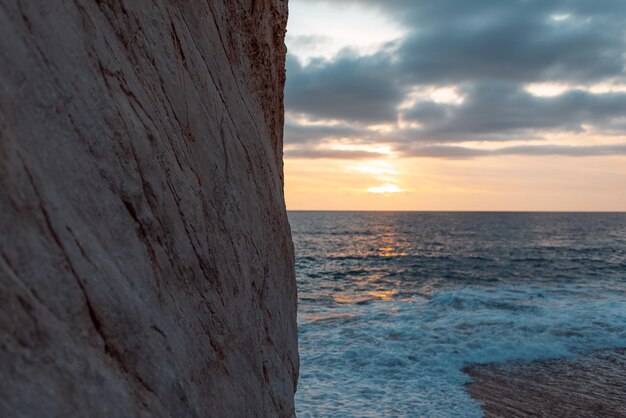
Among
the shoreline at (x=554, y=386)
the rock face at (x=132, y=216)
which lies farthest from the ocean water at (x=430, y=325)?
the rock face at (x=132, y=216)

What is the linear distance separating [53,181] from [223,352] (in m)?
2.45

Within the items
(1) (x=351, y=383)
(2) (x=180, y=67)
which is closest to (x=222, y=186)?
(2) (x=180, y=67)

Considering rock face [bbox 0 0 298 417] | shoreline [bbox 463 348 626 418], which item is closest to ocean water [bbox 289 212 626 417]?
shoreline [bbox 463 348 626 418]

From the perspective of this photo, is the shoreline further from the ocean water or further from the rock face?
the rock face

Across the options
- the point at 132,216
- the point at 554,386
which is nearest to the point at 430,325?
the point at 554,386

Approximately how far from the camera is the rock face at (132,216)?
9.32ft

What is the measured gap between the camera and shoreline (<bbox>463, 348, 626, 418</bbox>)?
11.3m

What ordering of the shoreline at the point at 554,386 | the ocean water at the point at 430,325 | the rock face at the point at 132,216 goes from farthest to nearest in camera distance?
the ocean water at the point at 430,325 < the shoreline at the point at 554,386 < the rock face at the point at 132,216

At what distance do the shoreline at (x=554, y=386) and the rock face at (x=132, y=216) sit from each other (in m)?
8.06

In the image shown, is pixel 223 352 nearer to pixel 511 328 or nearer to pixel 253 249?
pixel 253 249

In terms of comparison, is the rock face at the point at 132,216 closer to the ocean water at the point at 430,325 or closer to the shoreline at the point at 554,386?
the ocean water at the point at 430,325

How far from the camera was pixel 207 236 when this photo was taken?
469 cm

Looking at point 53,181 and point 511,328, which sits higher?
point 53,181

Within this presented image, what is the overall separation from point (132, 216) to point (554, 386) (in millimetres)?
13228
